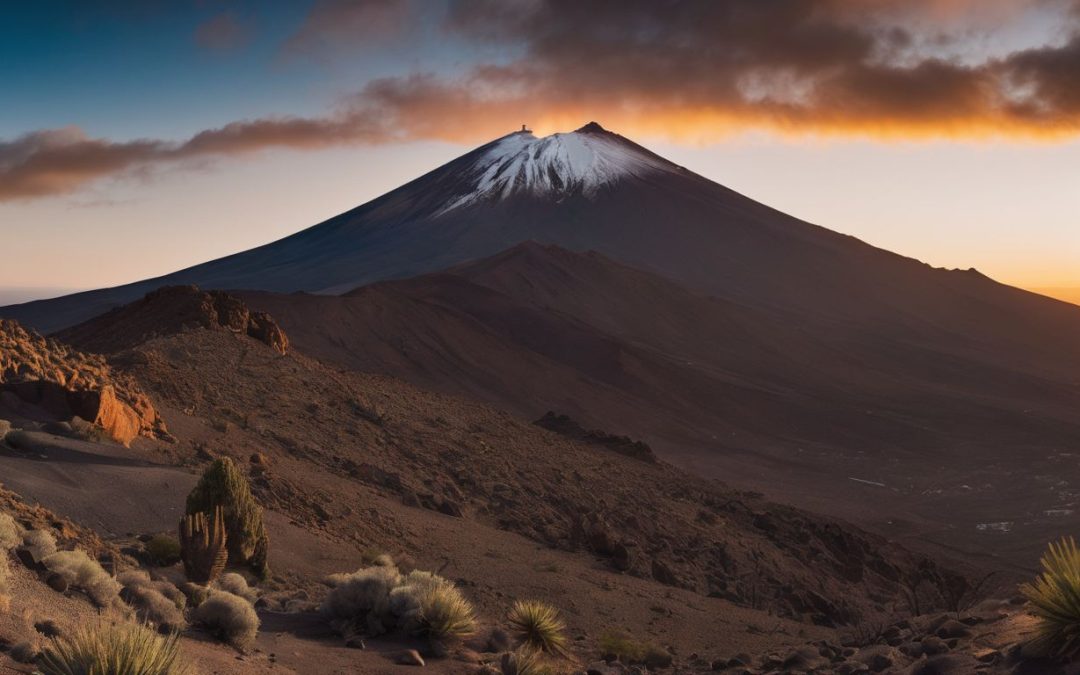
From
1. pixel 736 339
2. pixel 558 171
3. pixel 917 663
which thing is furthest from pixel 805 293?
pixel 917 663

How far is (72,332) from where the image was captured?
1452 inches

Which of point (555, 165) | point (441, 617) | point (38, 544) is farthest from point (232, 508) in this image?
point (555, 165)

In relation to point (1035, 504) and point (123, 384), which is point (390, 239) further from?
point (123, 384)

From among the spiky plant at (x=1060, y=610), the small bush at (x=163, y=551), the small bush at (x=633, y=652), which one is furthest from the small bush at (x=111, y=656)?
the small bush at (x=633, y=652)

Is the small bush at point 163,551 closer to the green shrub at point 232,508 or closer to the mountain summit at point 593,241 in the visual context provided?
the green shrub at point 232,508

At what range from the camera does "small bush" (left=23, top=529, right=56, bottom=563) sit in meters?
9.24

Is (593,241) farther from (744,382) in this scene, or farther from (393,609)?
(393,609)

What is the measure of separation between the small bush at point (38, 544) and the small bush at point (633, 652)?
688 cm

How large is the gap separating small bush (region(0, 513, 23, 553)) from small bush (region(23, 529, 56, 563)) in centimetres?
8

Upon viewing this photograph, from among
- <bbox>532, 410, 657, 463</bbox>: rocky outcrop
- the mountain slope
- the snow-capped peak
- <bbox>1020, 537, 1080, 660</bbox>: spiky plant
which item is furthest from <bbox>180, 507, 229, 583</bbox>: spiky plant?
the snow-capped peak

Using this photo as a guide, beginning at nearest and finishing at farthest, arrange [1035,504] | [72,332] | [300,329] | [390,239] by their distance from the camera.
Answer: [72,332], [1035,504], [300,329], [390,239]

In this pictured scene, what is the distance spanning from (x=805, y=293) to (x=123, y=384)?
90668 mm

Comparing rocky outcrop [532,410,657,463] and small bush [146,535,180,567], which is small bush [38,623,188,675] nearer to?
small bush [146,535,180,567]

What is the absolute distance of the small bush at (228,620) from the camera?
31.2 feet
